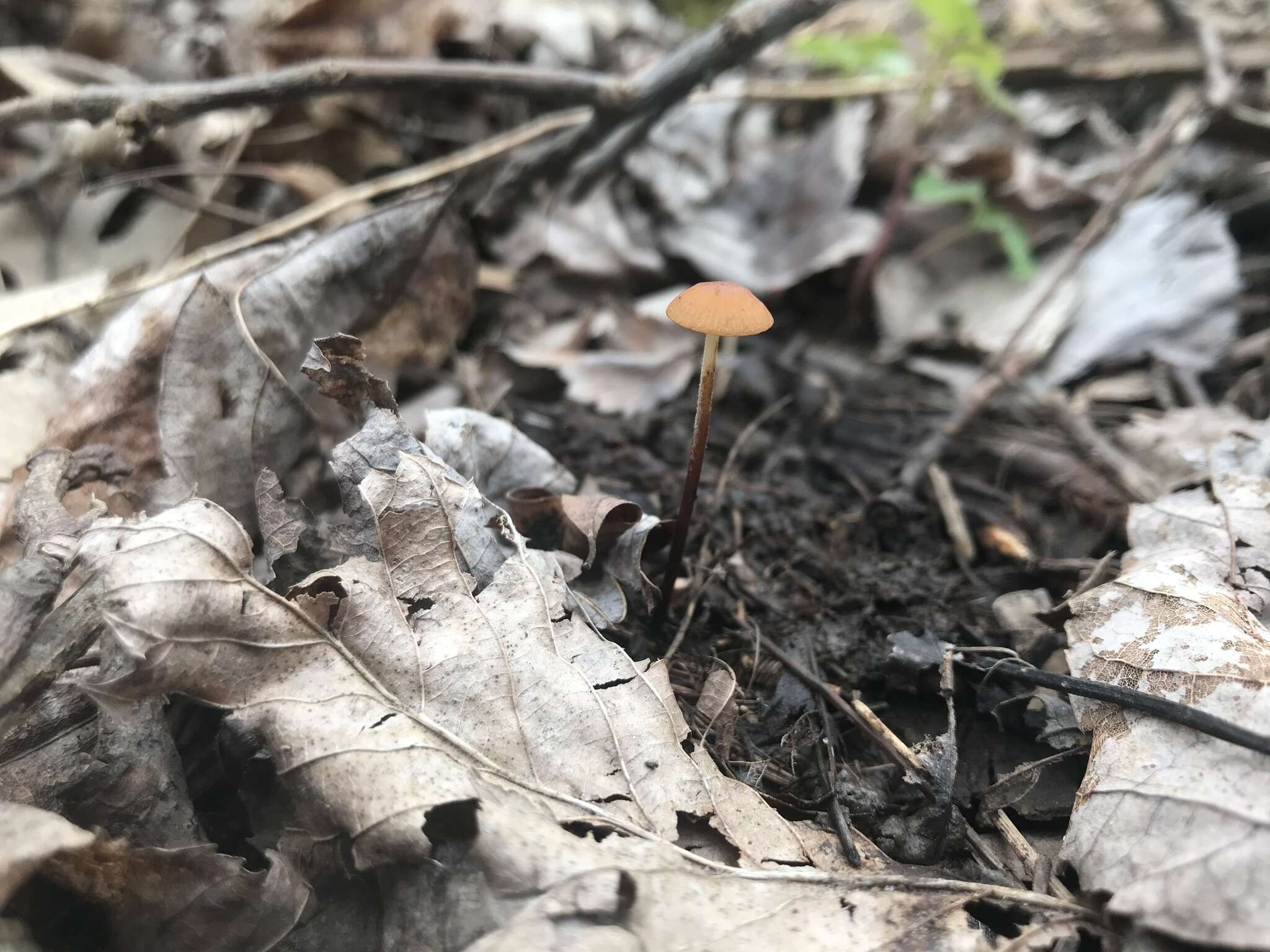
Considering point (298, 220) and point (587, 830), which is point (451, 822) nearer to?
point (587, 830)

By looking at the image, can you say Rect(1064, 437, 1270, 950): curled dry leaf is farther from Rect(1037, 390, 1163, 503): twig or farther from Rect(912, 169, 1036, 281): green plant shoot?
Rect(912, 169, 1036, 281): green plant shoot

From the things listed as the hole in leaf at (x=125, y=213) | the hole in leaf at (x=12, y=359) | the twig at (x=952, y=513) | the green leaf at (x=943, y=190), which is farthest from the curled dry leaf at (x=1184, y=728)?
the hole in leaf at (x=125, y=213)

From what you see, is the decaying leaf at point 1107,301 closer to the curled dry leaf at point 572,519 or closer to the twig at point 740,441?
the twig at point 740,441

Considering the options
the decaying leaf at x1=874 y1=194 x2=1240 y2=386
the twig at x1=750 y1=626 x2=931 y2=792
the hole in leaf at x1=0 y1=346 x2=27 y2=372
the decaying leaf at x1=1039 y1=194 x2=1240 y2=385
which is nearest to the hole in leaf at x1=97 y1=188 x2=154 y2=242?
the hole in leaf at x1=0 y1=346 x2=27 y2=372

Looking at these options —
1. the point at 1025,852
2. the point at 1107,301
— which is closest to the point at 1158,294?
the point at 1107,301

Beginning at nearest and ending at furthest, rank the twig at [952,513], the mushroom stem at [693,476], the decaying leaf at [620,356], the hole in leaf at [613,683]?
the hole in leaf at [613,683] < the mushroom stem at [693,476] < the twig at [952,513] < the decaying leaf at [620,356]
